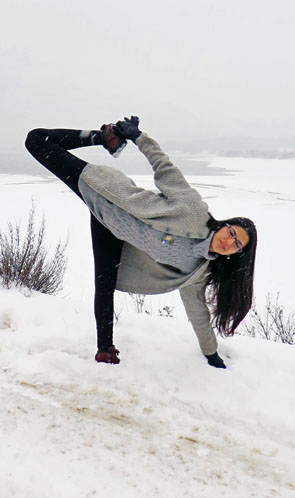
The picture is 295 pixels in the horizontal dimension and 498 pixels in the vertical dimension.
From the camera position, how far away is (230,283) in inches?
76.1

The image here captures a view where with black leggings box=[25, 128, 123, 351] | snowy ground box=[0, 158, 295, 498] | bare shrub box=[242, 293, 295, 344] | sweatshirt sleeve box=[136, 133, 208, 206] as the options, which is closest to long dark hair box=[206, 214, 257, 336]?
sweatshirt sleeve box=[136, 133, 208, 206]

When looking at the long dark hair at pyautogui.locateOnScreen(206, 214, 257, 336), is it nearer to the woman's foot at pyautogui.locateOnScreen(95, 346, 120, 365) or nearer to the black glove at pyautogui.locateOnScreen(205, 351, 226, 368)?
the black glove at pyautogui.locateOnScreen(205, 351, 226, 368)

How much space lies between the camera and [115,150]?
190cm

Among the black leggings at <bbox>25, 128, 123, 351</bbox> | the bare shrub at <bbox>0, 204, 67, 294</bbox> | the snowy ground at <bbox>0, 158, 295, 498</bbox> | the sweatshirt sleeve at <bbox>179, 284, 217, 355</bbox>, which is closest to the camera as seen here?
the snowy ground at <bbox>0, 158, 295, 498</bbox>

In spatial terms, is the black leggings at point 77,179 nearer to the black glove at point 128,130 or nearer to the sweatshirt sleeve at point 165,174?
the black glove at point 128,130

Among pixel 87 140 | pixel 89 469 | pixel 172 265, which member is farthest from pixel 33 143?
pixel 89 469

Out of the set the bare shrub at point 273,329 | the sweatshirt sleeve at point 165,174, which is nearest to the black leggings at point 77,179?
the sweatshirt sleeve at point 165,174

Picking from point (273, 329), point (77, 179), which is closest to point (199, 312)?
point (77, 179)

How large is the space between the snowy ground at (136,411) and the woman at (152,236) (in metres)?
0.24

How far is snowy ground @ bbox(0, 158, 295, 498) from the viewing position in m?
1.50

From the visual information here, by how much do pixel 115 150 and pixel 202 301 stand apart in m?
0.95

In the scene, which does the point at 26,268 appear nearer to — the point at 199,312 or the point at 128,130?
the point at 199,312

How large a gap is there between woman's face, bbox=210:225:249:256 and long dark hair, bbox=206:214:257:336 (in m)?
0.03

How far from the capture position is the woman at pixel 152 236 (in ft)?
5.69
